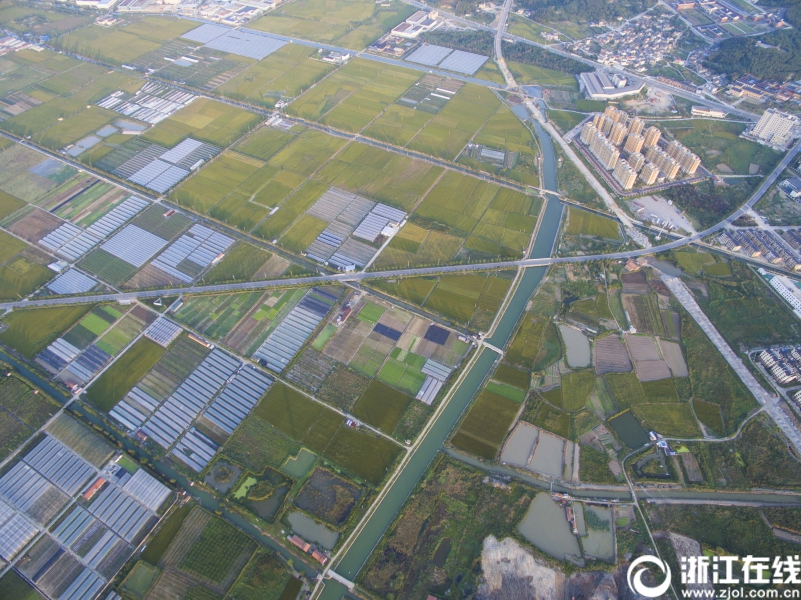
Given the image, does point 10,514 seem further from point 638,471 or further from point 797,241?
point 797,241

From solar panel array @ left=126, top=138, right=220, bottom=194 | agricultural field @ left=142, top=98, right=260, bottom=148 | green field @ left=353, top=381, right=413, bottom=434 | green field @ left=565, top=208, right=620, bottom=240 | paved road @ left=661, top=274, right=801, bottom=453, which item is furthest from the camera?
agricultural field @ left=142, top=98, right=260, bottom=148

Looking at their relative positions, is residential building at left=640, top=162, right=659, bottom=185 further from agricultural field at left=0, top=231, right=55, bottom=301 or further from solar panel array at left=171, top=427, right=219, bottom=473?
agricultural field at left=0, top=231, right=55, bottom=301

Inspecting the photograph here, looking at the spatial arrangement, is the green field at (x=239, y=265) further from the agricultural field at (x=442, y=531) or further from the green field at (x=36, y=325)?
the agricultural field at (x=442, y=531)

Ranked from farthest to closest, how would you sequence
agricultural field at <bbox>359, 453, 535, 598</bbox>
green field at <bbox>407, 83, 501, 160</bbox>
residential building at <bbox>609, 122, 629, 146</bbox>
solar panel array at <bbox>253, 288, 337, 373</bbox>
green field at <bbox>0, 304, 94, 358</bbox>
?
green field at <bbox>407, 83, 501, 160</bbox>
residential building at <bbox>609, 122, 629, 146</bbox>
green field at <bbox>0, 304, 94, 358</bbox>
solar panel array at <bbox>253, 288, 337, 373</bbox>
agricultural field at <bbox>359, 453, 535, 598</bbox>

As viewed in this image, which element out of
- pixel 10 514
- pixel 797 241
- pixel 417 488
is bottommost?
pixel 10 514

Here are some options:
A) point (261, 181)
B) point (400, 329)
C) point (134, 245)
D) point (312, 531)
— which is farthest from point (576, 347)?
point (134, 245)

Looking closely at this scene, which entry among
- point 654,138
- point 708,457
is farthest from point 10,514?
point 654,138

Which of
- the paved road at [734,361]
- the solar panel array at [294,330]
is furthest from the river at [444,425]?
the solar panel array at [294,330]

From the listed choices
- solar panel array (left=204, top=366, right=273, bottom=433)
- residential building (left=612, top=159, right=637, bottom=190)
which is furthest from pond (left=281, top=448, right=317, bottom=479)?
residential building (left=612, top=159, right=637, bottom=190)
